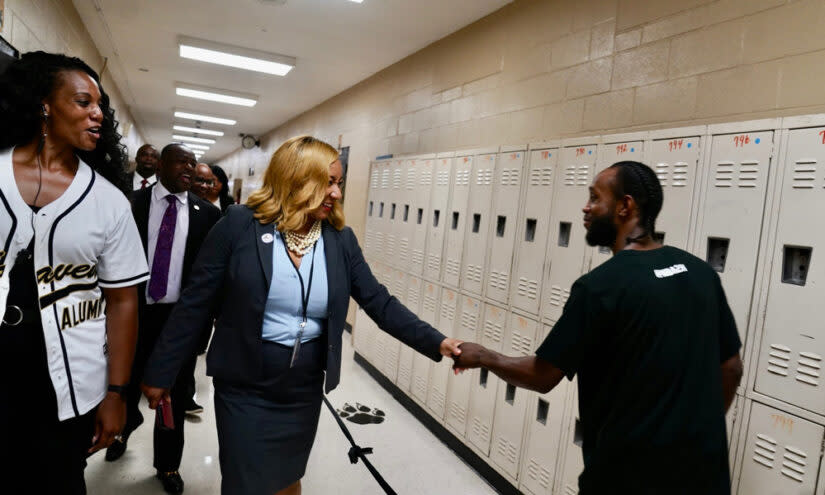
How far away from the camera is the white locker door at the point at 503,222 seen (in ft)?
9.82

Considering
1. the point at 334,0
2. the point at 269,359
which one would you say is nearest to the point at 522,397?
the point at 269,359

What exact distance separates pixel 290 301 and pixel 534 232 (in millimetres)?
1701

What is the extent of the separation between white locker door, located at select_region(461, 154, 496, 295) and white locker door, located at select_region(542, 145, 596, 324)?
0.62 m

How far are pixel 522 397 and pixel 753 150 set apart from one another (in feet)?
5.43

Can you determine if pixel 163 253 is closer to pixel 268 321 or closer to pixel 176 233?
pixel 176 233

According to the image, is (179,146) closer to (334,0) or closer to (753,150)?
(334,0)

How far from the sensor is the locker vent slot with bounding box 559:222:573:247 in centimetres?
261

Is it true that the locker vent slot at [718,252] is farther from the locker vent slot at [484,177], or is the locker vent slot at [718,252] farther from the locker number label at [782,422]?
the locker vent slot at [484,177]

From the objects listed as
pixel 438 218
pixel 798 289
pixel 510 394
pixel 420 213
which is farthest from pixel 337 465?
pixel 798 289

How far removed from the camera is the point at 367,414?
3.74 meters

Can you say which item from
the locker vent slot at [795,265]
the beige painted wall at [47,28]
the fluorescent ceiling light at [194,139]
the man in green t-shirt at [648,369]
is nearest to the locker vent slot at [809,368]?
the locker vent slot at [795,265]

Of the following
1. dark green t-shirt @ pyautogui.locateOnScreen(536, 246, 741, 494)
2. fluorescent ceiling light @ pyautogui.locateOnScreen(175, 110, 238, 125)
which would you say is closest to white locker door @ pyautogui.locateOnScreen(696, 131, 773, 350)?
dark green t-shirt @ pyautogui.locateOnScreen(536, 246, 741, 494)

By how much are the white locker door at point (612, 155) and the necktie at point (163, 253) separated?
2.04 meters

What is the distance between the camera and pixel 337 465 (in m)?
2.93
